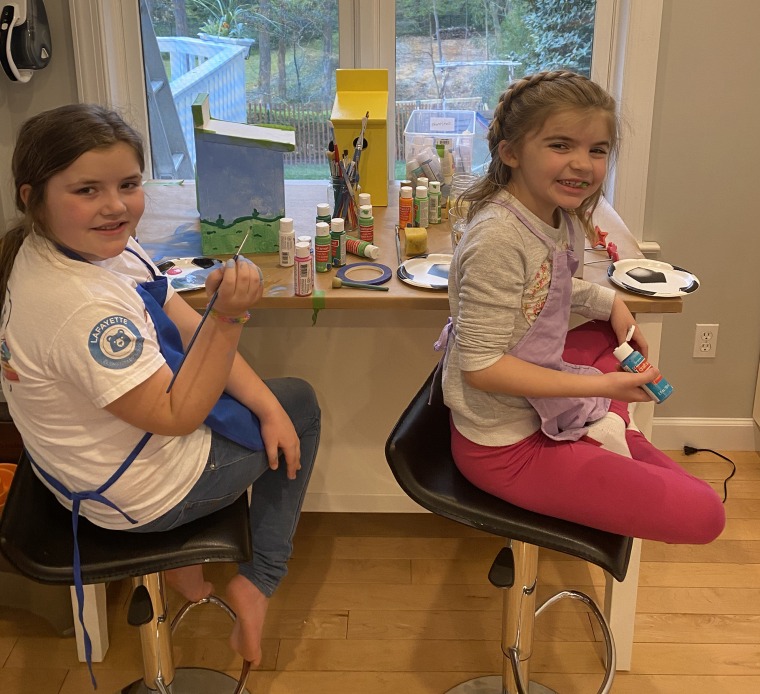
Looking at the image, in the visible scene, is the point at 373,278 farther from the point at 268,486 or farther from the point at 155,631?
the point at 155,631

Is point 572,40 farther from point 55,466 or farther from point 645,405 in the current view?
point 55,466

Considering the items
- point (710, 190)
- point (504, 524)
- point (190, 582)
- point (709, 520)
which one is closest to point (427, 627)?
point (190, 582)

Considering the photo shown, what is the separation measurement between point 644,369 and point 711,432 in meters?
1.45

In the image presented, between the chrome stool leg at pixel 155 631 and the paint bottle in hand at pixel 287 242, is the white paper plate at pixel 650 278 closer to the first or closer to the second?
the paint bottle in hand at pixel 287 242

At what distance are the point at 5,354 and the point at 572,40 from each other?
5.99 feet

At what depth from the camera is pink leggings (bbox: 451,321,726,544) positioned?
1.38 meters

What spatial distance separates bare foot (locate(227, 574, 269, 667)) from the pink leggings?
424 millimetres

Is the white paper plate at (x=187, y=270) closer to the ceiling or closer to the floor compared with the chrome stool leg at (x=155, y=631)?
closer to the ceiling

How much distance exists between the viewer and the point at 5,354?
131 cm

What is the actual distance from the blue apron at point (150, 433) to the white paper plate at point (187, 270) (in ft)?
0.65

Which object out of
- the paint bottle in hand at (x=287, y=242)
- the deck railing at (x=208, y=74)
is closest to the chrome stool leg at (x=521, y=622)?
the paint bottle in hand at (x=287, y=242)

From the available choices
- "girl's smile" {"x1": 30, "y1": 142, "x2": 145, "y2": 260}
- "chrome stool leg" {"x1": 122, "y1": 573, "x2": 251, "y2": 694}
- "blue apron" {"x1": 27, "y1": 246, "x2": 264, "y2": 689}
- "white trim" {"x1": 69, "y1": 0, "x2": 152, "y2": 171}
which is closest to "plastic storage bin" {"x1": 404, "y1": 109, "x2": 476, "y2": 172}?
"white trim" {"x1": 69, "y1": 0, "x2": 152, "y2": 171}

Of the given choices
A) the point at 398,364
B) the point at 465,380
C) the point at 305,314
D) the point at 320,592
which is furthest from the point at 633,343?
the point at 320,592

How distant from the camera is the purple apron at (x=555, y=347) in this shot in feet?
4.82
